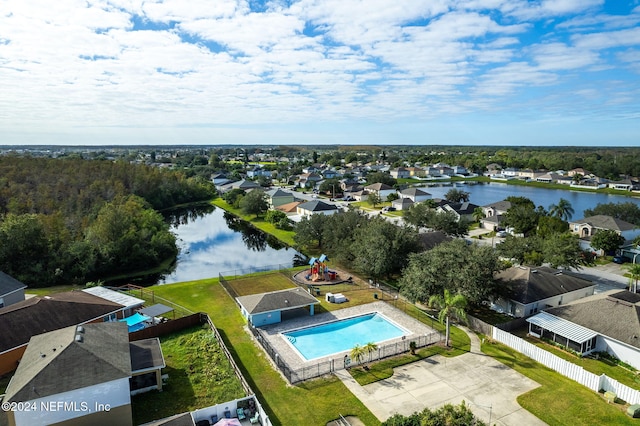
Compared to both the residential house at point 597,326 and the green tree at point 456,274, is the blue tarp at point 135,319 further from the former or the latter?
the residential house at point 597,326

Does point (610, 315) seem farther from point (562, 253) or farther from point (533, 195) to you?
point (533, 195)

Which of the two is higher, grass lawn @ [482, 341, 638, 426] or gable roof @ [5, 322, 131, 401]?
gable roof @ [5, 322, 131, 401]

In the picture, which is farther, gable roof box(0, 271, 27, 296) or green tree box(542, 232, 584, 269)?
green tree box(542, 232, 584, 269)

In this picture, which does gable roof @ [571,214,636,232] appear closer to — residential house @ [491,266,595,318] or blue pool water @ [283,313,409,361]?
residential house @ [491,266,595,318]

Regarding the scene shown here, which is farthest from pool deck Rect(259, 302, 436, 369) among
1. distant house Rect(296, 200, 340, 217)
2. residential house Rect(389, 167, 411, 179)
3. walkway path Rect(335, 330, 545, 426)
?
residential house Rect(389, 167, 411, 179)

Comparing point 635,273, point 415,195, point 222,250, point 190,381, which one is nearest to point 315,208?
point 222,250

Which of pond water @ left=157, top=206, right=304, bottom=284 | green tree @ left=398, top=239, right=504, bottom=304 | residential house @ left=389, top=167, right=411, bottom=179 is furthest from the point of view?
residential house @ left=389, top=167, right=411, bottom=179

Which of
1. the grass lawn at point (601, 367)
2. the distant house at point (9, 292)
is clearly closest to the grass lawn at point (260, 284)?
the distant house at point (9, 292)
